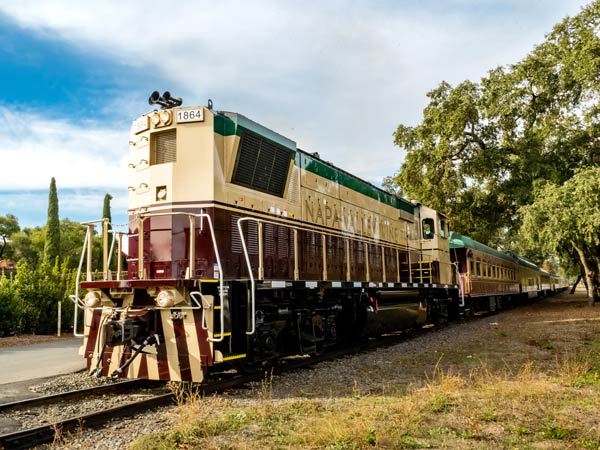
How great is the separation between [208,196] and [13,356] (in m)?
7.19

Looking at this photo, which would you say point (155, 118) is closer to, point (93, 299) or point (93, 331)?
point (93, 299)

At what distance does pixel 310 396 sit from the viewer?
21.8ft

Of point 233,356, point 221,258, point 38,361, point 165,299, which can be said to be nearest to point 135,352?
point 165,299

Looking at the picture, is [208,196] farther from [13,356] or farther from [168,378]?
[13,356]

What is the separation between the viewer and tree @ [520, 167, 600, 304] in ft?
63.6

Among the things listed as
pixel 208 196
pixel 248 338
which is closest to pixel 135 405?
pixel 248 338

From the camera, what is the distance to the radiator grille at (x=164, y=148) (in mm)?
8039

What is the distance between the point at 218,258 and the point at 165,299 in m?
0.87

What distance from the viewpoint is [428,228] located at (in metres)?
16.7

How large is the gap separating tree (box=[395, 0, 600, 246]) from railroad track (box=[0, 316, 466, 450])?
18.4m

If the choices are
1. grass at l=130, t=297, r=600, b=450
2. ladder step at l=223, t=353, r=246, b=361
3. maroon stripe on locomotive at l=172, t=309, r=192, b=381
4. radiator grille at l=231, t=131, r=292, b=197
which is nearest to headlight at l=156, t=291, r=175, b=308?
maroon stripe on locomotive at l=172, t=309, r=192, b=381

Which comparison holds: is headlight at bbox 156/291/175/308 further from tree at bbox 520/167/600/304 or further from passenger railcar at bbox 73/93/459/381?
tree at bbox 520/167/600/304

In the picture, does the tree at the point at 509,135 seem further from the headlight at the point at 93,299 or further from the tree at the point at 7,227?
the tree at the point at 7,227

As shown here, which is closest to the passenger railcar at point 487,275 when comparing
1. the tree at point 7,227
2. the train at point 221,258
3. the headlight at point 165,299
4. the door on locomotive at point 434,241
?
the door on locomotive at point 434,241
